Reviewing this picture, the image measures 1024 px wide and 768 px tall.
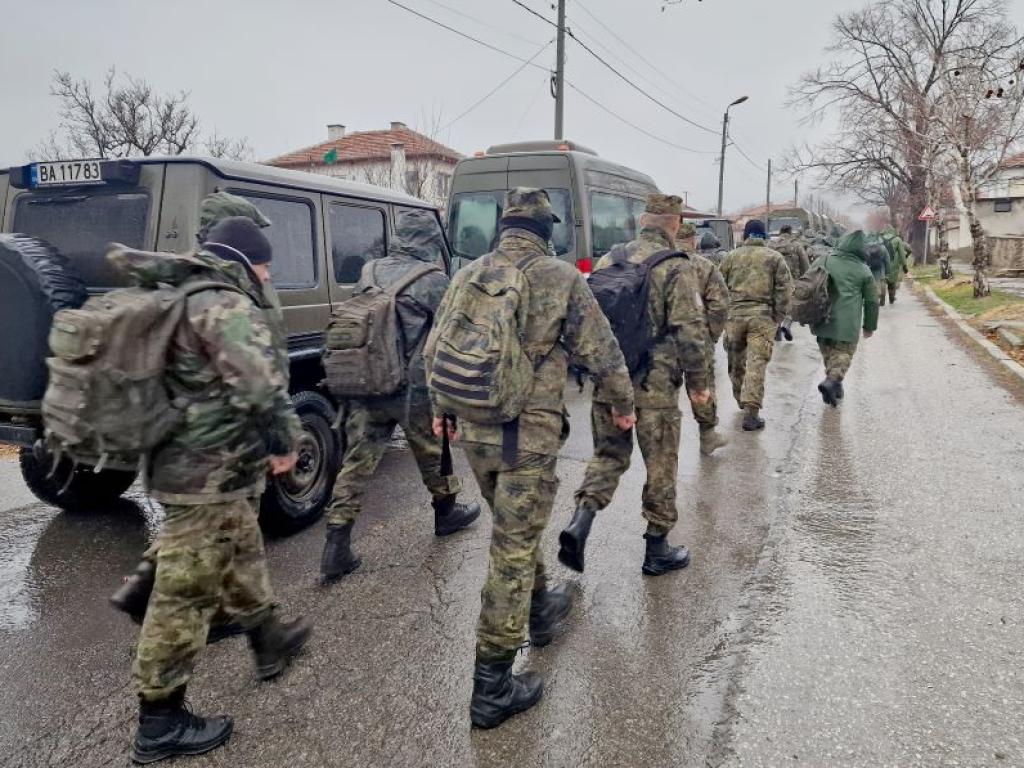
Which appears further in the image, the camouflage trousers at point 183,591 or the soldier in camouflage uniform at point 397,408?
the soldier in camouflage uniform at point 397,408

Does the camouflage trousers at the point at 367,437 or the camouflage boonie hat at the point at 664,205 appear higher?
the camouflage boonie hat at the point at 664,205

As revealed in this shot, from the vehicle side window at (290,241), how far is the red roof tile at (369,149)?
26.7 metres

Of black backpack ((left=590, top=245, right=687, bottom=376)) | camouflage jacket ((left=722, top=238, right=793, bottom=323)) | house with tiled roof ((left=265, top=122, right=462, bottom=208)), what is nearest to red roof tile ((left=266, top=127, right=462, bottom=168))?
house with tiled roof ((left=265, top=122, right=462, bottom=208))

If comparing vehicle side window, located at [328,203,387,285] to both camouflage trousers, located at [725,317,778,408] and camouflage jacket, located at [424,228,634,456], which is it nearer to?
camouflage jacket, located at [424,228,634,456]

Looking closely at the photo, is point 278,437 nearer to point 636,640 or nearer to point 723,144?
point 636,640

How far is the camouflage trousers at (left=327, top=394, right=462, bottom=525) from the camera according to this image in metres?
3.52

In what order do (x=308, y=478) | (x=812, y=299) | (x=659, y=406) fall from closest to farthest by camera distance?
(x=659, y=406) < (x=308, y=478) < (x=812, y=299)

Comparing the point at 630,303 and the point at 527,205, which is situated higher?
the point at 527,205

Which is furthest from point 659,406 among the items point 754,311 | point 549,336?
point 754,311

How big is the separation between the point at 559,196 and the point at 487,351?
5.84 meters

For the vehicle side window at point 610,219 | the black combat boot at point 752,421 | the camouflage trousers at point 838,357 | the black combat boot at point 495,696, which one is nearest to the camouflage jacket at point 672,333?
the black combat boot at point 495,696

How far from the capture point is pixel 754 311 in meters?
6.46

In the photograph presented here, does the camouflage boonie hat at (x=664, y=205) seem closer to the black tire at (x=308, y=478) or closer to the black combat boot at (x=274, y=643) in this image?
the black tire at (x=308, y=478)

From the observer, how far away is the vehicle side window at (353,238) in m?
4.52
